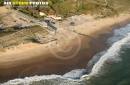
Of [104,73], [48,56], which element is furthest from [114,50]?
[48,56]

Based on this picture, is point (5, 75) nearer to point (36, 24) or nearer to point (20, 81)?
point (20, 81)

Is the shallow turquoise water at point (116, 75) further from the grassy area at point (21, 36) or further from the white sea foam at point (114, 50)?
the grassy area at point (21, 36)

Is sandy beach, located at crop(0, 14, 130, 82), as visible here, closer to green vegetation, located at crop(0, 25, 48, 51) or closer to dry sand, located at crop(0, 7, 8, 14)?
green vegetation, located at crop(0, 25, 48, 51)

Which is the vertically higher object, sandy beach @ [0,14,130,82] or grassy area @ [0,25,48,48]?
grassy area @ [0,25,48,48]

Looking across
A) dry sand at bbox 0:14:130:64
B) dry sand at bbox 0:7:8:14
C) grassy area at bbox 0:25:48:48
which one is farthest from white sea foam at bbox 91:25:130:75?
dry sand at bbox 0:7:8:14

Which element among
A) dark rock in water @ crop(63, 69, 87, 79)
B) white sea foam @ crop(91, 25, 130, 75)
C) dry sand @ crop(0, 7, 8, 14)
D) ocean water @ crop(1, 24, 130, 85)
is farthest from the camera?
dry sand @ crop(0, 7, 8, 14)

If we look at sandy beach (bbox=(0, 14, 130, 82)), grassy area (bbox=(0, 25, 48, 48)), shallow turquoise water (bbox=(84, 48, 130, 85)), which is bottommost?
shallow turquoise water (bbox=(84, 48, 130, 85))

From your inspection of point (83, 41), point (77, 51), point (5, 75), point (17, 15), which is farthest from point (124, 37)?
point (5, 75)
